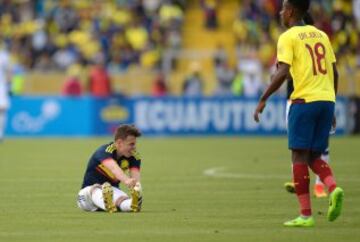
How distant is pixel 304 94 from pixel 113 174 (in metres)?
2.60

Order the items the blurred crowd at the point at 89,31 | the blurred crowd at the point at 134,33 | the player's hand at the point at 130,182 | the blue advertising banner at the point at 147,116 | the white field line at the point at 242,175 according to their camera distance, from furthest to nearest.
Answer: the blurred crowd at the point at 89,31, the blurred crowd at the point at 134,33, the blue advertising banner at the point at 147,116, the white field line at the point at 242,175, the player's hand at the point at 130,182

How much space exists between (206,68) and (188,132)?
4.26m

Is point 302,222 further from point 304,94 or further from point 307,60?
point 307,60

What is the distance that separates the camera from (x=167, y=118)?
3628 centimetres

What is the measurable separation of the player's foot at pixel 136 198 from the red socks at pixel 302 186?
1874mm

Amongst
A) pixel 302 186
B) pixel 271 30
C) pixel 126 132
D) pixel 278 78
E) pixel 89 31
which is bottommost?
pixel 302 186

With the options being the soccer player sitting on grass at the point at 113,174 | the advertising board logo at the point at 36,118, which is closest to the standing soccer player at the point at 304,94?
the soccer player sitting on grass at the point at 113,174

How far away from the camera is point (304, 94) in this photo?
489 inches

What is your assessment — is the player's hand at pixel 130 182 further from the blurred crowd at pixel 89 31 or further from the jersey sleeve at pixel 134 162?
the blurred crowd at pixel 89 31

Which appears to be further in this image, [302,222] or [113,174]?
[113,174]

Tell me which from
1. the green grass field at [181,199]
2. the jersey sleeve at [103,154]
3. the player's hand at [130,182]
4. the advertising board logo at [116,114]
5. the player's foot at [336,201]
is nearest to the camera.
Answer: the green grass field at [181,199]

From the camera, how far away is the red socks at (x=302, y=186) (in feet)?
40.7

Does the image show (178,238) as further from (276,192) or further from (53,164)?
(53,164)

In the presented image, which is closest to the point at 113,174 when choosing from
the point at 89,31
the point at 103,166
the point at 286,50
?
the point at 103,166
